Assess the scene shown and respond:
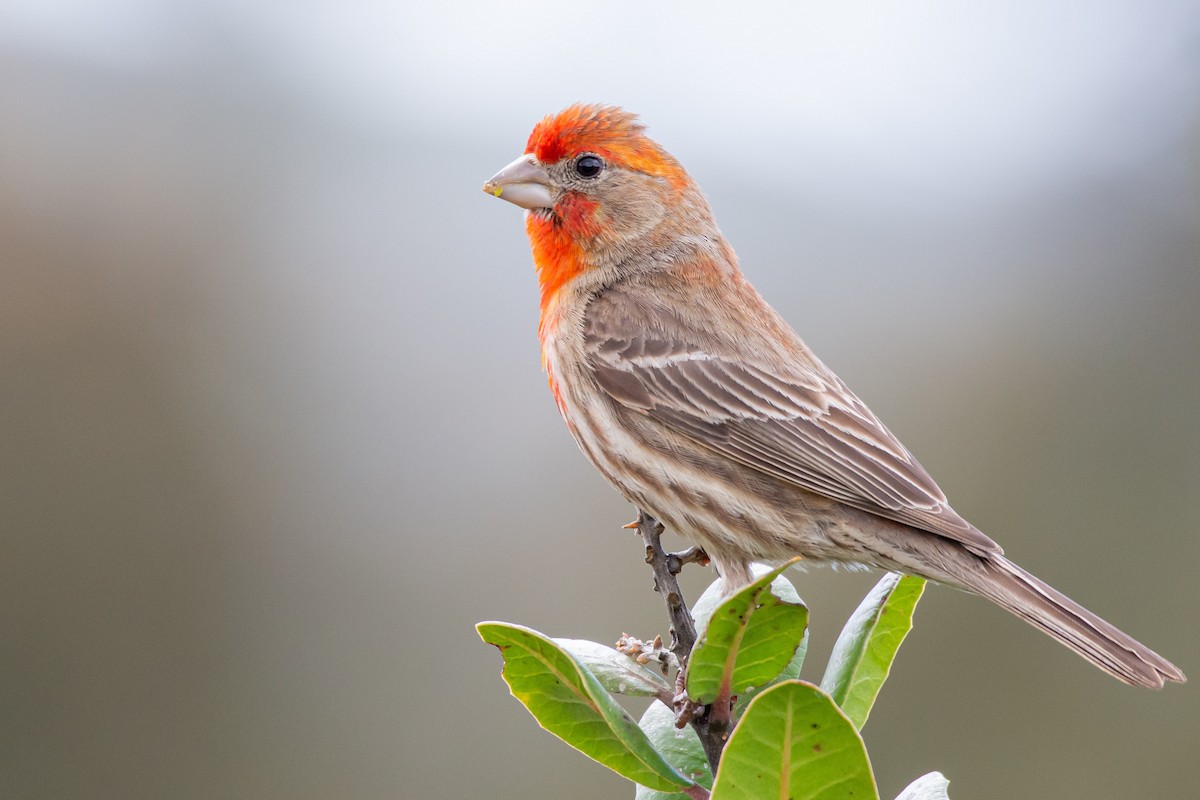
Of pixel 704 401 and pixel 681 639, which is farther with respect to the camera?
pixel 704 401

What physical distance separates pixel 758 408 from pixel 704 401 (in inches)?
7.2

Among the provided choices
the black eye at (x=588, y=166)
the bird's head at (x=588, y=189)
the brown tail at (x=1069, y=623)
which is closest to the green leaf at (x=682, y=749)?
the brown tail at (x=1069, y=623)

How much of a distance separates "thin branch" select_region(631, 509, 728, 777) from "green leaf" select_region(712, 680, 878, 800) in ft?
1.35

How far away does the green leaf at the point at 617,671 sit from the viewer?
2.42 metres

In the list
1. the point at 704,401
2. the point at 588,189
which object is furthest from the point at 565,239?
the point at 704,401

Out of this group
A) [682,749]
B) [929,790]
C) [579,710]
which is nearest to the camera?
[929,790]

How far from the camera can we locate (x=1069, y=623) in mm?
3260

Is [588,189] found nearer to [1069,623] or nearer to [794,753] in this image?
[1069,623]

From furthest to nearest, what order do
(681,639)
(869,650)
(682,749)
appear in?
(681,639) → (682,749) → (869,650)

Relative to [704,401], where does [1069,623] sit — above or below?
below

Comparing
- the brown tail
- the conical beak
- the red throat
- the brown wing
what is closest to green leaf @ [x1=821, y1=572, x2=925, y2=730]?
the brown tail

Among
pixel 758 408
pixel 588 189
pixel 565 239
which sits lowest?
pixel 758 408

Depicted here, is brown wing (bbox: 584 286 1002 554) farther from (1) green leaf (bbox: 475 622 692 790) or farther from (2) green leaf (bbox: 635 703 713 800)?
(1) green leaf (bbox: 475 622 692 790)

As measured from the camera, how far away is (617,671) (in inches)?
96.5
